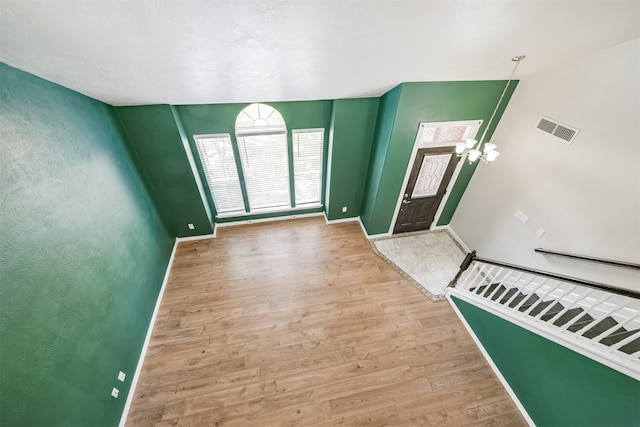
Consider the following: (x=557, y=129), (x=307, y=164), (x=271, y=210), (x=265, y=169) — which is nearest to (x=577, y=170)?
(x=557, y=129)

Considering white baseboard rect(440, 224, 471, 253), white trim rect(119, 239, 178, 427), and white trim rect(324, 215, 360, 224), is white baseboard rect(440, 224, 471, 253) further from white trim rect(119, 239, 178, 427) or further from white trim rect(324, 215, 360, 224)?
white trim rect(119, 239, 178, 427)

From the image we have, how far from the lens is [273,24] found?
5.33 feet

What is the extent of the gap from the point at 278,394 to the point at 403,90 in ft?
14.3

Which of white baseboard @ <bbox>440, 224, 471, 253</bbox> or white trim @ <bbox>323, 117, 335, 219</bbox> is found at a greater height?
white trim @ <bbox>323, 117, 335, 219</bbox>

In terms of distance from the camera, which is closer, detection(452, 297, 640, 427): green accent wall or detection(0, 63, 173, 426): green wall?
detection(0, 63, 173, 426): green wall

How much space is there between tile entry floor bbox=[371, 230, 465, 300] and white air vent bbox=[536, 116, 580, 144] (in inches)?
97.8

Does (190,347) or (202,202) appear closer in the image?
(190,347)

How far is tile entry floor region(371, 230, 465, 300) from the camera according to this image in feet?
13.8

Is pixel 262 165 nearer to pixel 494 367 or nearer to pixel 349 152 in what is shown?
pixel 349 152

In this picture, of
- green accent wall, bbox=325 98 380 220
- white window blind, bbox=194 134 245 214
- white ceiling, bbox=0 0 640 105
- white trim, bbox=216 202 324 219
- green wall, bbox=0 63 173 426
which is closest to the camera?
white ceiling, bbox=0 0 640 105

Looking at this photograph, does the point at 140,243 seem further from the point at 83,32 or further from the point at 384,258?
the point at 384,258

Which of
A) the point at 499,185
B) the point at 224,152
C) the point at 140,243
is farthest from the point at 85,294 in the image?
the point at 499,185

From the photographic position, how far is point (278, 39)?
1810 mm

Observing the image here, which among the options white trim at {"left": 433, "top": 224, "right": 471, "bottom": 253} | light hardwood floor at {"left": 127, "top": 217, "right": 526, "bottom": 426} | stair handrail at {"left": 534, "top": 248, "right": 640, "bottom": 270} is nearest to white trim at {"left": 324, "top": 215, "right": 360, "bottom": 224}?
light hardwood floor at {"left": 127, "top": 217, "right": 526, "bottom": 426}
